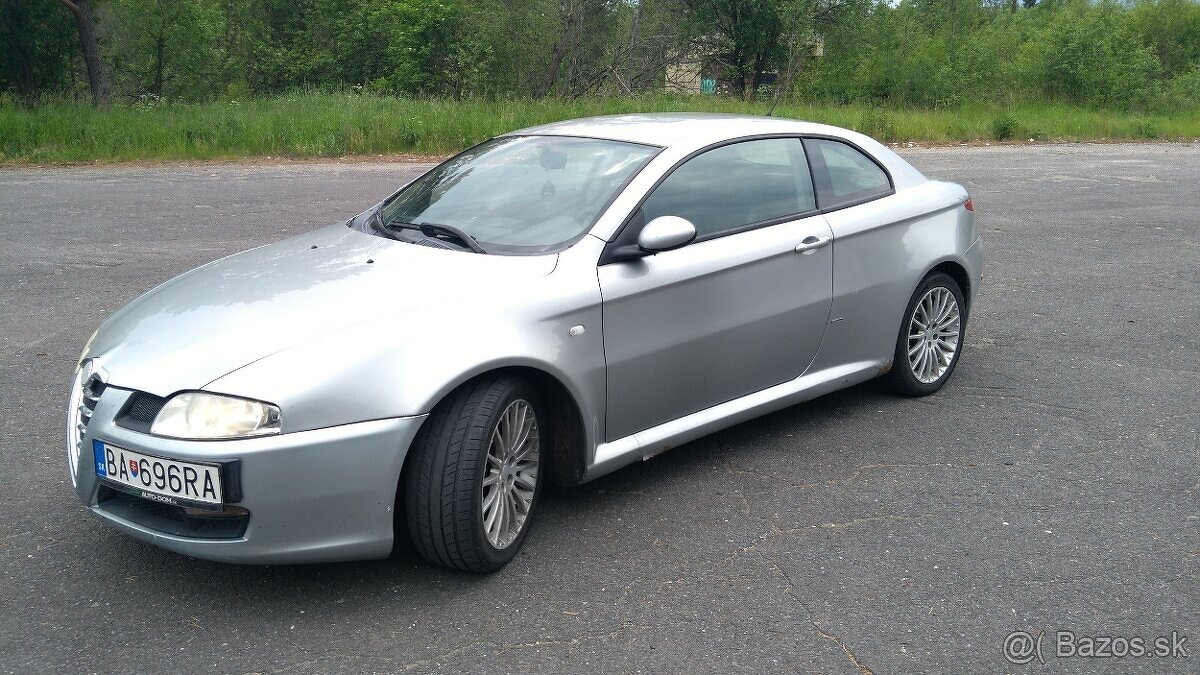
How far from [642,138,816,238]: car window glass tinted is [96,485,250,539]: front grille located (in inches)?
77.5

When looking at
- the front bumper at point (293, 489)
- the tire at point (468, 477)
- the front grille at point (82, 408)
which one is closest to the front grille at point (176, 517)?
the front bumper at point (293, 489)

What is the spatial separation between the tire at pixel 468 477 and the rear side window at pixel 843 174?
210 cm

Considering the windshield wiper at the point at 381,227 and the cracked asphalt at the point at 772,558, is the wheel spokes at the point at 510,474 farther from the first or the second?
the windshield wiper at the point at 381,227

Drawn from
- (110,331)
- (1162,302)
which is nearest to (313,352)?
(110,331)

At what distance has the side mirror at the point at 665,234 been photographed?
4070mm

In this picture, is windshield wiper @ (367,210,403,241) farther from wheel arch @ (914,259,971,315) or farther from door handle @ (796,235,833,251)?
wheel arch @ (914,259,971,315)

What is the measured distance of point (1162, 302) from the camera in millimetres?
7723

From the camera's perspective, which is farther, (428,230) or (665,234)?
(428,230)

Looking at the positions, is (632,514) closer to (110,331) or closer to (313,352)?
(313,352)

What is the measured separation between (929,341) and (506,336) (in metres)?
2.83

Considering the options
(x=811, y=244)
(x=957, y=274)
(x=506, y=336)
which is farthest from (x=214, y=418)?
(x=957, y=274)

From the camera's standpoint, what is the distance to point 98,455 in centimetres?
336

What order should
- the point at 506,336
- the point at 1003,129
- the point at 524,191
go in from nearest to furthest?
the point at 506,336, the point at 524,191, the point at 1003,129

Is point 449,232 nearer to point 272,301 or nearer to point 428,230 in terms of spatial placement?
point 428,230
